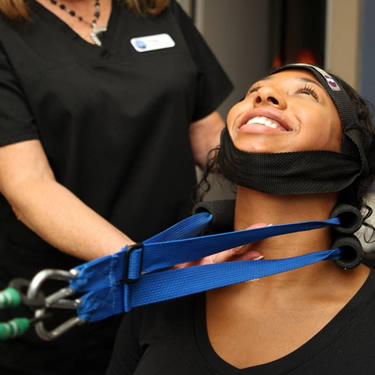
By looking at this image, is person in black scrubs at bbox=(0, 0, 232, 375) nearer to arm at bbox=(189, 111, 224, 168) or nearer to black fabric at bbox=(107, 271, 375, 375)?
arm at bbox=(189, 111, 224, 168)

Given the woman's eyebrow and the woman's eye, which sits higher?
the woman's eyebrow

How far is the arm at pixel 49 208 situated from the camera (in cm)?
138

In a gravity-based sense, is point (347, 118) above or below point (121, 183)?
above

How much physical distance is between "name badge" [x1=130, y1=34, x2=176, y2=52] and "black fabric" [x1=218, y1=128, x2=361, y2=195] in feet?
2.00

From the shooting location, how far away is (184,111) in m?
1.75

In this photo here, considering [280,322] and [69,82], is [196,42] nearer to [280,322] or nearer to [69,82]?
[69,82]

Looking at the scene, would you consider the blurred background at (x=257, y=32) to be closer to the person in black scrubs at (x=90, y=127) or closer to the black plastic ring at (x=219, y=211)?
the person in black scrubs at (x=90, y=127)

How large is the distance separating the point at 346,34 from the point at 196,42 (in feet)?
2.05

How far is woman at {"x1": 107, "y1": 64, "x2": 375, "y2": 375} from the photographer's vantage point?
1.17 metres

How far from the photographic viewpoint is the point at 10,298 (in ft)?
2.74

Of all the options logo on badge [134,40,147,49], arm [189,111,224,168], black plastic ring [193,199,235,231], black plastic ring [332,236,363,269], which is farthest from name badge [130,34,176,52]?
black plastic ring [332,236,363,269]

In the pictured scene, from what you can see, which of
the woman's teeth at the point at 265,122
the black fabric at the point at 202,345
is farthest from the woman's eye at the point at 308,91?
the black fabric at the point at 202,345

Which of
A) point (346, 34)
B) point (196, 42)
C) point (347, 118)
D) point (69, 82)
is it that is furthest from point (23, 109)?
point (346, 34)

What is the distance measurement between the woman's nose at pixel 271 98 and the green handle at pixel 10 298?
650 mm
